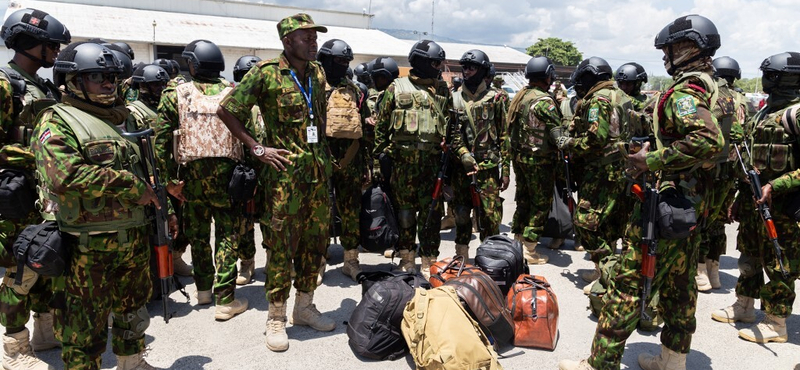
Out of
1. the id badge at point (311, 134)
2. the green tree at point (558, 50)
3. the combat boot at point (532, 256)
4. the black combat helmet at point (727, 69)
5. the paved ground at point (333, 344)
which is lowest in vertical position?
the paved ground at point (333, 344)

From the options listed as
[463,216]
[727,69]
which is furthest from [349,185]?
[727,69]

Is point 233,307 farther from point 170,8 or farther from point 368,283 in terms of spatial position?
point 170,8

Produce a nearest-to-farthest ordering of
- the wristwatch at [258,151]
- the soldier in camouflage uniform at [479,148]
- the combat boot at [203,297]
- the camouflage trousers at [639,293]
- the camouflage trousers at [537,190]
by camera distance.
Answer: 1. the camouflage trousers at [639,293]
2. the wristwatch at [258,151]
3. the combat boot at [203,297]
4. the soldier in camouflage uniform at [479,148]
5. the camouflage trousers at [537,190]

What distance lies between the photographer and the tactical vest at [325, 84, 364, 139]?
16.6 ft

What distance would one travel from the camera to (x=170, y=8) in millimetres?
37781

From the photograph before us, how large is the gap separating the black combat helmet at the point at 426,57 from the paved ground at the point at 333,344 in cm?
245

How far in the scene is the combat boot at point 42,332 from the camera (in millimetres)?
3889

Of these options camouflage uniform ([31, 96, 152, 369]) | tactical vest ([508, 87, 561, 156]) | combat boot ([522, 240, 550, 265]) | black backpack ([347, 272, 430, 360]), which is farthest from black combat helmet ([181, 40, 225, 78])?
combat boot ([522, 240, 550, 265])

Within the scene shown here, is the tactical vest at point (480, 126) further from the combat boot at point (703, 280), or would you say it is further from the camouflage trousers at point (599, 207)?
the combat boot at point (703, 280)

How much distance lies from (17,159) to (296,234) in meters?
1.93

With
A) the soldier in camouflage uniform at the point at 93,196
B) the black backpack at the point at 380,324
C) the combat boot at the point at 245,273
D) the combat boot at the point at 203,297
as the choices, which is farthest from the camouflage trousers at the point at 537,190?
the soldier in camouflage uniform at the point at 93,196

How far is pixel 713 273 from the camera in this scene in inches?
214

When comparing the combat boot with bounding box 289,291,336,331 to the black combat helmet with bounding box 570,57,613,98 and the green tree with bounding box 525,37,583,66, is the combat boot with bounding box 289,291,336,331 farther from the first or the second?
the green tree with bounding box 525,37,583,66

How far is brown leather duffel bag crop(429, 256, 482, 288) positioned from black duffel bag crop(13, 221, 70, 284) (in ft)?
8.96
